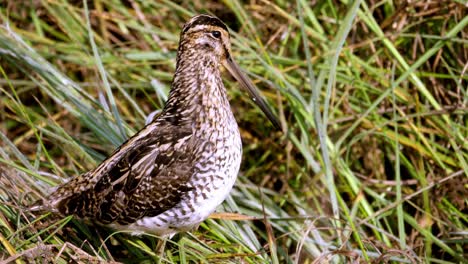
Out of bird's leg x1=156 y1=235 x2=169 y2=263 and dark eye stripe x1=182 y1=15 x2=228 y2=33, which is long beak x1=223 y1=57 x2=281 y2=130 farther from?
bird's leg x1=156 y1=235 x2=169 y2=263

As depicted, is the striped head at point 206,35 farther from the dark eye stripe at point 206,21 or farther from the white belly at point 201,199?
the white belly at point 201,199

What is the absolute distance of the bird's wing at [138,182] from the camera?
132 inches

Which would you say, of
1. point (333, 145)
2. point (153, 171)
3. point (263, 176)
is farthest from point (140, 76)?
point (153, 171)

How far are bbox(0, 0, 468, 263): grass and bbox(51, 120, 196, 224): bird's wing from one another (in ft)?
0.43

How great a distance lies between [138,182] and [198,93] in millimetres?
416

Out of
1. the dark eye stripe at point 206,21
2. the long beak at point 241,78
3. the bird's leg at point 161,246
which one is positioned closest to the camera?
the bird's leg at point 161,246

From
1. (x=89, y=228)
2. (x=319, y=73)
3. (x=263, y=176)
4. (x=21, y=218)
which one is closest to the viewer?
(x=21, y=218)

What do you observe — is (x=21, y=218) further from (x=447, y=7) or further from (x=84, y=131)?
(x=447, y=7)

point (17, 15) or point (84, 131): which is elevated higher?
point (17, 15)

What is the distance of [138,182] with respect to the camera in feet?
11.1

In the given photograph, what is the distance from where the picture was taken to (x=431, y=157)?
423cm

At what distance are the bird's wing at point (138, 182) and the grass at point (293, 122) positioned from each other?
0.13 m

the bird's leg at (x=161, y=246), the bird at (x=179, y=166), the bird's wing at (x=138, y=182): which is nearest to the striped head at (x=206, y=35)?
the bird at (x=179, y=166)

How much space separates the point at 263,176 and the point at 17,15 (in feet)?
5.80
